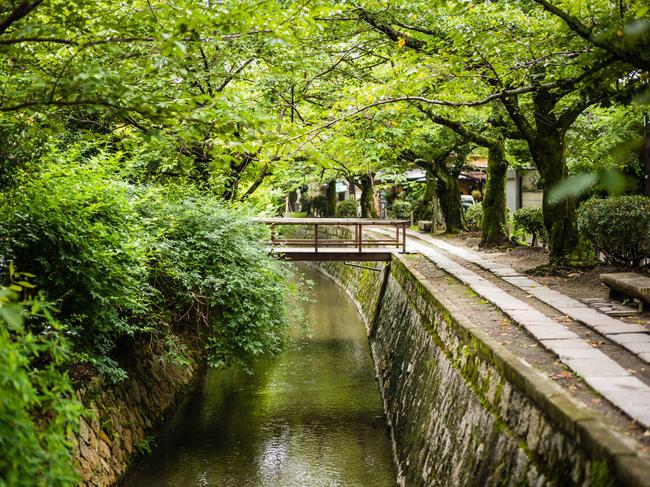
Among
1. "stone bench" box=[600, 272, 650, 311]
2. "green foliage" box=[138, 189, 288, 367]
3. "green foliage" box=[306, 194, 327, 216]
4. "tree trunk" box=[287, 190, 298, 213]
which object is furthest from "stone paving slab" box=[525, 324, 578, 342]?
"tree trunk" box=[287, 190, 298, 213]

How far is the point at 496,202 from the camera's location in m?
19.2

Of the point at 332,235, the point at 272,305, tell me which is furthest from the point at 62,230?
the point at 332,235

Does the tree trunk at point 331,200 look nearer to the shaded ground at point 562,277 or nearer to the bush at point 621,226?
the shaded ground at point 562,277

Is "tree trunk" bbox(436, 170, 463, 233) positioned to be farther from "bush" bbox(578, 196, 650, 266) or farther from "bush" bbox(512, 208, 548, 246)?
"bush" bbox(578, 196, 650, 266)

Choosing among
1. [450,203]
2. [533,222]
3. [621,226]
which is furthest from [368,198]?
[621,226]

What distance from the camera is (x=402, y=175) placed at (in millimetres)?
31391

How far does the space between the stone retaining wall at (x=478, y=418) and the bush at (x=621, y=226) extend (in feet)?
12.1

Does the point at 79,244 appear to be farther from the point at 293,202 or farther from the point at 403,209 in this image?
the point at 293,202

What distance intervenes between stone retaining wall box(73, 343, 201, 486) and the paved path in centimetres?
538

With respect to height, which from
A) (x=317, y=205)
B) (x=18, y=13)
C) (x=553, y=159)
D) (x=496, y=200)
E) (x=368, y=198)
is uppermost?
(x=18, y=13)

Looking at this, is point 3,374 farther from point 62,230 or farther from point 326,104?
point 326,104

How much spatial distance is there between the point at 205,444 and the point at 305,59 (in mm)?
9295

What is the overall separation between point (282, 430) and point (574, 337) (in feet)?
21.7

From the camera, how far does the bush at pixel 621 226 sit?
11.3 meters
